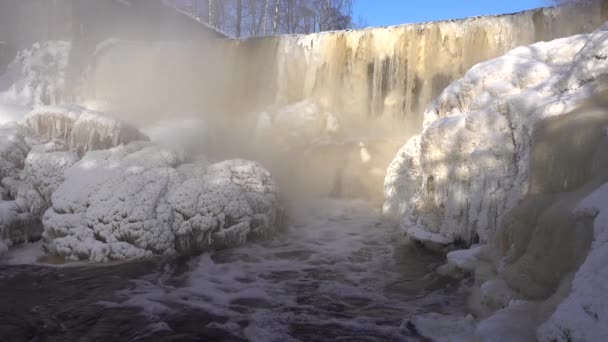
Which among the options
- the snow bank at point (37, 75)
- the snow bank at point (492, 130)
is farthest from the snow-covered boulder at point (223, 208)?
the snow bank at point (37, 75)

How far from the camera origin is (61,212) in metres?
5.70

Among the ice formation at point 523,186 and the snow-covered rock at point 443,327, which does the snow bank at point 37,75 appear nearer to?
the ice formation at point 523,186

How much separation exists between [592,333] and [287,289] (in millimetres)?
2810

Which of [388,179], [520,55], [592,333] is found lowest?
[592,333]

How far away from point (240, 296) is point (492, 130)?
Answer: 9.94ft

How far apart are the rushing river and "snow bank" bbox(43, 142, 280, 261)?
11.2 inches

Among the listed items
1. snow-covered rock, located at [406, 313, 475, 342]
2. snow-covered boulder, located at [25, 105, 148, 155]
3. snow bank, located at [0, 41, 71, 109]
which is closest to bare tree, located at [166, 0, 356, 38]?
snow bank, located at [0, 41, 71, 109]

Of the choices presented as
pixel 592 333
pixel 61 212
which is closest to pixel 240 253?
pixel 61 212

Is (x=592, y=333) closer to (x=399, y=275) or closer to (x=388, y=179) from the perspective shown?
(x=399, y=275)

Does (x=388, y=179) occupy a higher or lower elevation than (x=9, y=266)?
higher

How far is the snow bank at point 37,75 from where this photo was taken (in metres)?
13.4

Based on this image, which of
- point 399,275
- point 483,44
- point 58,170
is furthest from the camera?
point 483,44

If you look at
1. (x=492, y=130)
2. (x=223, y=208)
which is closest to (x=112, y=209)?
(x=223, y=208)

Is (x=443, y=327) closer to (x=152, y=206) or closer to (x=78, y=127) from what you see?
(x=152, y=206)
